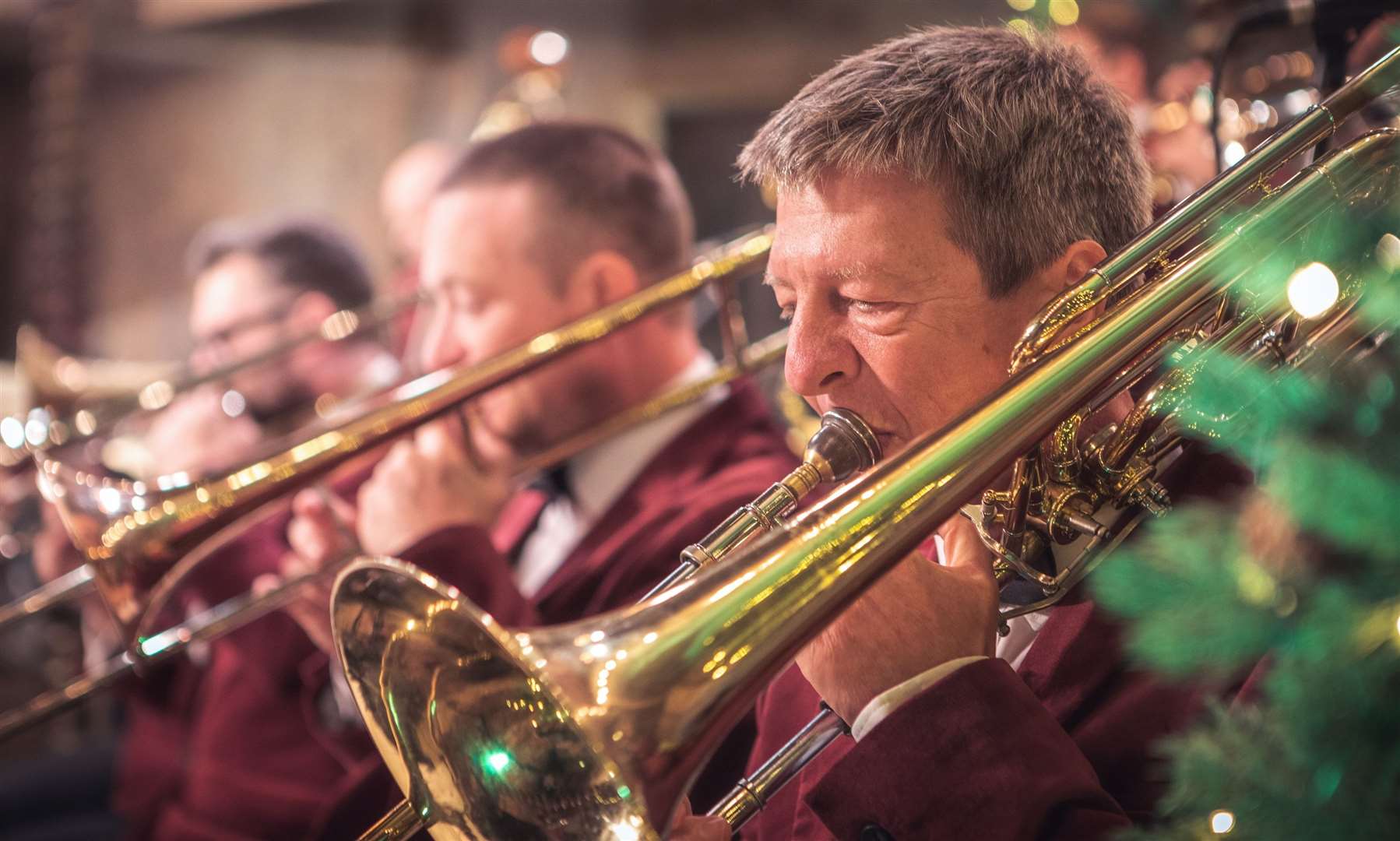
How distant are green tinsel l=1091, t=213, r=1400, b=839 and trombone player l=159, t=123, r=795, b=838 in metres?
1.07

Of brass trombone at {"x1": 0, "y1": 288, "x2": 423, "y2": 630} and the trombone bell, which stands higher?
brass trombone at {"x1": 0, "y1": 288, "x2": 423, "y2": 630}

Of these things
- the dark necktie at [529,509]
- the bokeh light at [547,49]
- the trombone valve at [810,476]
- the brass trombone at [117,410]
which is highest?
the bokeh light at [547,49]

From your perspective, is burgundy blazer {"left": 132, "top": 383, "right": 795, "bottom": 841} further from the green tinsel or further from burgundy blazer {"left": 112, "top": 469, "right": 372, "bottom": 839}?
the green tinsel

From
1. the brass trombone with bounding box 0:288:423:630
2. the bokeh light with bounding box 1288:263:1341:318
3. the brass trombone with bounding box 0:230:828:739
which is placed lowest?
the bokeh light with bounding box 1288:263:1341:318

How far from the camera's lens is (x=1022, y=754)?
935 millimetres

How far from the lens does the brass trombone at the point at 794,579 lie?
0.83m

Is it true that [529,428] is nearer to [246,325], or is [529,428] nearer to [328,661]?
[328,661]

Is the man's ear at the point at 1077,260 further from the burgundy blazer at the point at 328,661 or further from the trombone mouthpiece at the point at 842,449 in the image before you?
the burgundy blazer at the point at 328,661

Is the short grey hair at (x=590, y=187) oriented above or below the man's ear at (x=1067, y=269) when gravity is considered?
above

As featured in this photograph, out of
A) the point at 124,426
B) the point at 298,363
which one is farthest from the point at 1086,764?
the point at 124,426

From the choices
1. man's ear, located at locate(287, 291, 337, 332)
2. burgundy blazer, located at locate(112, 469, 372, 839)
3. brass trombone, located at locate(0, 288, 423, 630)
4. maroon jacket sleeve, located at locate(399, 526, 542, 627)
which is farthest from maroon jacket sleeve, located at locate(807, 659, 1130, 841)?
man's ear, located at locate(287, 291, 337, 332)

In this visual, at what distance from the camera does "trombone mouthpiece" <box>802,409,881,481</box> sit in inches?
43.9

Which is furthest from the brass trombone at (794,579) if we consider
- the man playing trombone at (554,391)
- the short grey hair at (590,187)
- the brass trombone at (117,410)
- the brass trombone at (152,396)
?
the brass trombone at (152,396)

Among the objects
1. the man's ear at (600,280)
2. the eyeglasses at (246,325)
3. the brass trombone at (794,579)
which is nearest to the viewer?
the brass trombone at (794,579)
